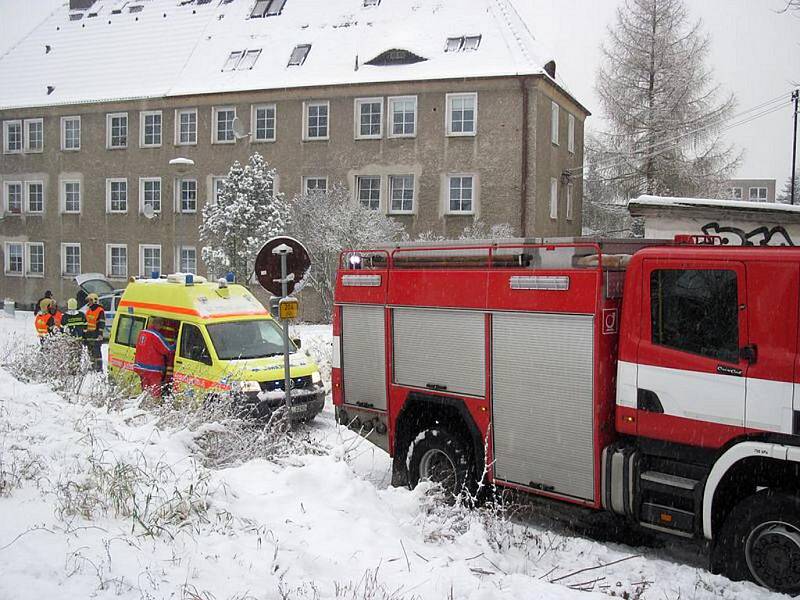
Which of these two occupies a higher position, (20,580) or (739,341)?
(739,341)

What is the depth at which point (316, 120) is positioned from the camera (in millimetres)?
32750

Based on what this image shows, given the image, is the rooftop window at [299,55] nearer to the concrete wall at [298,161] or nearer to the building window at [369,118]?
the concrete wall at [298,161]

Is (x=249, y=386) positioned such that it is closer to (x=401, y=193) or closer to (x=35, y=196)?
(x=401, y=193)

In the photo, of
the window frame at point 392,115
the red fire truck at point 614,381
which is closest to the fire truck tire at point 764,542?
the red fire truck at point 614,381

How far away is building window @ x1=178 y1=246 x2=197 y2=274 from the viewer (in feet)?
117

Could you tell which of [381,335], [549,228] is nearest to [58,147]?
[549,228]

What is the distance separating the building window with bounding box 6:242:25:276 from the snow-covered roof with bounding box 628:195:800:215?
125 feet

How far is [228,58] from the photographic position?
35938 millimetres

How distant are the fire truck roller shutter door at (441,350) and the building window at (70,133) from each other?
115 ft

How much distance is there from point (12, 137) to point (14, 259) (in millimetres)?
6410

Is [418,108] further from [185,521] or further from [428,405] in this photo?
[185,521]

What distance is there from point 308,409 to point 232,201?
1705 centimetres

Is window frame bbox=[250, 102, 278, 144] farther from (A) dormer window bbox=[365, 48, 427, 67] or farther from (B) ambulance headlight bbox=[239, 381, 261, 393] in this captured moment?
(B) ambulance headlight bbox=[239, 381, 261, 393]

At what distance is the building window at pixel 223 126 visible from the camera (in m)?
34.6
